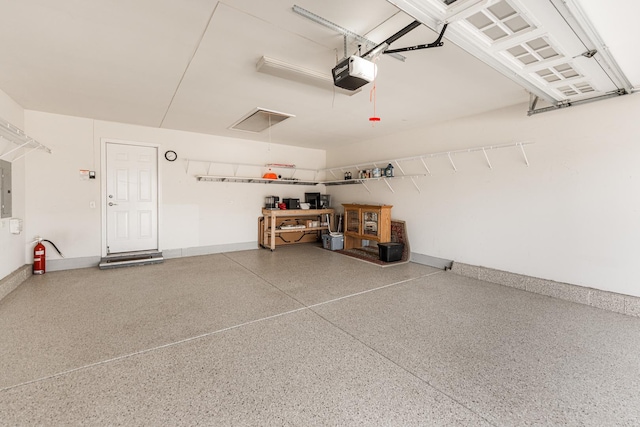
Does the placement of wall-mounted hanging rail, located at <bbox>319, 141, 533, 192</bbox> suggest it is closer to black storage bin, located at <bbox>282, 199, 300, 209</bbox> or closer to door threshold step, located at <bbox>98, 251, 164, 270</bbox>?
black storage bin, located at <bbox>282, 199, 300, 209</bbox>

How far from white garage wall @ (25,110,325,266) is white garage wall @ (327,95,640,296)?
3.11 meters

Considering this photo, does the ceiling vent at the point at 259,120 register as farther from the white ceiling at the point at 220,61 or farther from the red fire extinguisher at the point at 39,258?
the red fire extinguisher at the point at 39,258

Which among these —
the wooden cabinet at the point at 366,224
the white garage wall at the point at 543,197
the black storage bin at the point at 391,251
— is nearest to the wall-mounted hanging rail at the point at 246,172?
the wooden cabinet at the point at 366,224

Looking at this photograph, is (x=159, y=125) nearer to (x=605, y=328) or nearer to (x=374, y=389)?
(x=374, y=389)

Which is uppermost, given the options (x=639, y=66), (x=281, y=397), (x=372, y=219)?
(x=639, y=66)

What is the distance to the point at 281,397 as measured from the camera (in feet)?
5.45

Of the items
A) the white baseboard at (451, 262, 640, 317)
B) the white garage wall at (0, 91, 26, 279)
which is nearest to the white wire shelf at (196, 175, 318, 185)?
the white garage wall at (0, 91, 26, 279)

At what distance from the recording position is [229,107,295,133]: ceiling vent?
14.0 feet

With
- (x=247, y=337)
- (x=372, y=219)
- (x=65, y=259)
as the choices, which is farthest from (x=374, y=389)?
(x=65, y=259)

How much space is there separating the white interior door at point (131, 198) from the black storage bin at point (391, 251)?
439cm

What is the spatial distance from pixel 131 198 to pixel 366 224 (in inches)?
182

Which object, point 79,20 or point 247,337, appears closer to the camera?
point 79,20

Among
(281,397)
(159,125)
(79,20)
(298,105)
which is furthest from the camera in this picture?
(159,125)

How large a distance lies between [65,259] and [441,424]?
18.9 ft
